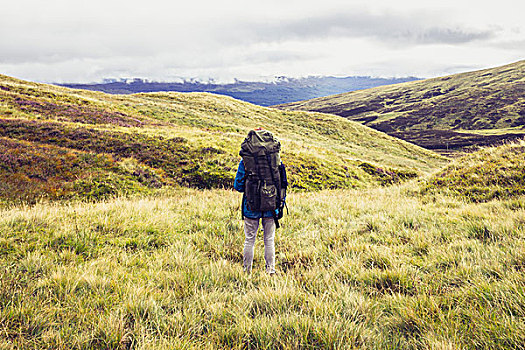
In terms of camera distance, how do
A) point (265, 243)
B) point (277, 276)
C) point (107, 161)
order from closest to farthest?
1. point (277, 276)
2. point (265, 243)
3. point (107, 161)

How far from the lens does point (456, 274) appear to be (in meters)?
3.32

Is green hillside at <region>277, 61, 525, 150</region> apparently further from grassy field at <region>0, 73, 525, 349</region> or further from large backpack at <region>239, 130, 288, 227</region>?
large backpack at <region>239, 130, 288, 227</region>

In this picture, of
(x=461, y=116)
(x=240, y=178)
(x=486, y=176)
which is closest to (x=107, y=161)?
(x=240, y=178)

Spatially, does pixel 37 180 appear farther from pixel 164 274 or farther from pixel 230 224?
pixel 164 274

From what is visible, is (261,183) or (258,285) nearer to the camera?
(258,285)

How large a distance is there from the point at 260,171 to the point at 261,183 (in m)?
0.21

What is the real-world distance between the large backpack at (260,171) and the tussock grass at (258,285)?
45.3 inches

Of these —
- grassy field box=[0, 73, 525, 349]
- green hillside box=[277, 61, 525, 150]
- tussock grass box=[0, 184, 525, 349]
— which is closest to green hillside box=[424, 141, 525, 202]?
grassy field box=[0, 73, 525, 349]

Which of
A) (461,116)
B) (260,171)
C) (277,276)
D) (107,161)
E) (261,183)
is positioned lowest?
(277,276)

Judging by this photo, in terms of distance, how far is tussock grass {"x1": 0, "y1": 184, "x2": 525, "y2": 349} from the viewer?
2.34 m

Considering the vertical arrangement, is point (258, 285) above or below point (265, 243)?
below

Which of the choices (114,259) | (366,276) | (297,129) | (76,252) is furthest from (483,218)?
(297,129)

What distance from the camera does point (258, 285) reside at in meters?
3.38

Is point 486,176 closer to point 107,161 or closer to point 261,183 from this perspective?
point 261,183
